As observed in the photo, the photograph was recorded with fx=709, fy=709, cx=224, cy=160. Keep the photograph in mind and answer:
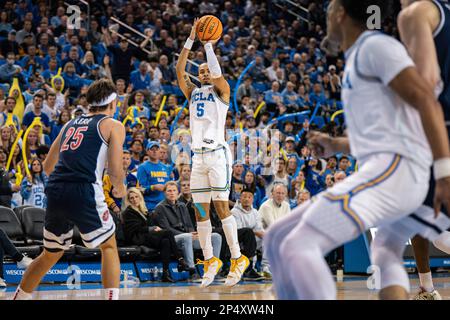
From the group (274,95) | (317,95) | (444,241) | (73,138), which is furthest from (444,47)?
(317,95)

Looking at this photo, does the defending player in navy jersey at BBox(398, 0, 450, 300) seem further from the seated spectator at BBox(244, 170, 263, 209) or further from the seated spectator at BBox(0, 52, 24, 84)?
the seated spectator at BBox(0, 52, 24, 84)

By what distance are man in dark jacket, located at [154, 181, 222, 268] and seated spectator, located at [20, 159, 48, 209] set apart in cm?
182

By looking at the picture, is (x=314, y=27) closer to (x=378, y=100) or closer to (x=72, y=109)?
(x=72, y=109)

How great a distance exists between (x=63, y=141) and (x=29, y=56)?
1033cm

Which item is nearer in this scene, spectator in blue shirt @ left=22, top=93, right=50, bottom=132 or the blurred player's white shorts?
the blurred player's white shorts

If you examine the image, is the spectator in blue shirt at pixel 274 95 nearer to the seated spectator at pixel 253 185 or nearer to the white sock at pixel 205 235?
the seated spectator at pixel 253 185

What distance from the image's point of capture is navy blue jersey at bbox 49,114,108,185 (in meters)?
5.66

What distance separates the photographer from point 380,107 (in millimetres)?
3443

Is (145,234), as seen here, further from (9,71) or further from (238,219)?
(9,71)

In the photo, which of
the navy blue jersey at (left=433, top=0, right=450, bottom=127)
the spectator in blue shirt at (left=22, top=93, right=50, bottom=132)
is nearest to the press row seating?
the spectator in blue shirt at (left=22, top=93, right=50, bottom=132)

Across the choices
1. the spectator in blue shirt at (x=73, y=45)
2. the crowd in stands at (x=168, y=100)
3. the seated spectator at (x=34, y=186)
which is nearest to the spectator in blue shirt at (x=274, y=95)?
the crowd in stands at (x=168, y=100)

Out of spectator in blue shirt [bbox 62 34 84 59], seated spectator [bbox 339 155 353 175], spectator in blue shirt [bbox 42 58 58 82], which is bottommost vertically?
seated spectator [bbox 339 155 353 175]

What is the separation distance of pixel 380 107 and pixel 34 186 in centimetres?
841
